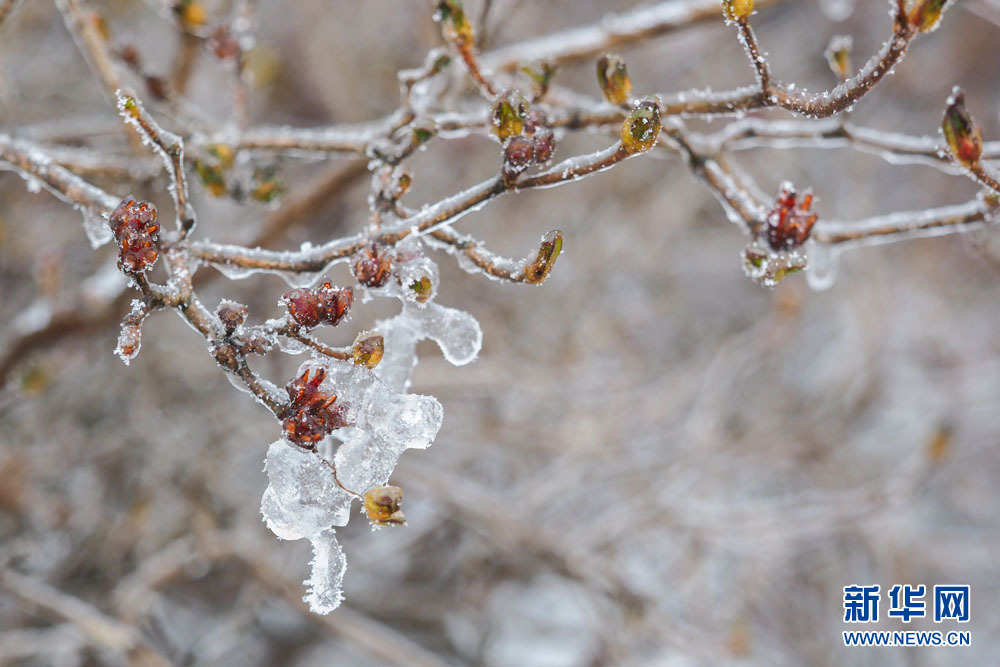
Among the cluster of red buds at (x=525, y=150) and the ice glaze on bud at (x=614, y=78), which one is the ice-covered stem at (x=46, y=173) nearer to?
the cluster of red buds at (x=525, y=150)

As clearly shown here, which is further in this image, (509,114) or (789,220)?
(789,220)

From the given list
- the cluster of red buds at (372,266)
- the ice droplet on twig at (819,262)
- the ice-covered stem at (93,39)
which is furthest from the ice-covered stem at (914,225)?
the ice-covered stem at (93,39)

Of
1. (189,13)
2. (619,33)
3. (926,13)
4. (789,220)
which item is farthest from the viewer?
(619,33)

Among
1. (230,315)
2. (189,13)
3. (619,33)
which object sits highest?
A: (619,33)

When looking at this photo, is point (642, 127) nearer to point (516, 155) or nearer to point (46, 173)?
point (516, 155)

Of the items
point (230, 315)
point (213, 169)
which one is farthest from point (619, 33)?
point (230, 315)

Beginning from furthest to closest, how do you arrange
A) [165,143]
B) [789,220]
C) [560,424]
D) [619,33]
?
1. [560,424]
2. [619,33]
3. [789,220]
4. [165,143]

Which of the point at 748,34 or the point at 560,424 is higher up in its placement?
the point at 560,424
